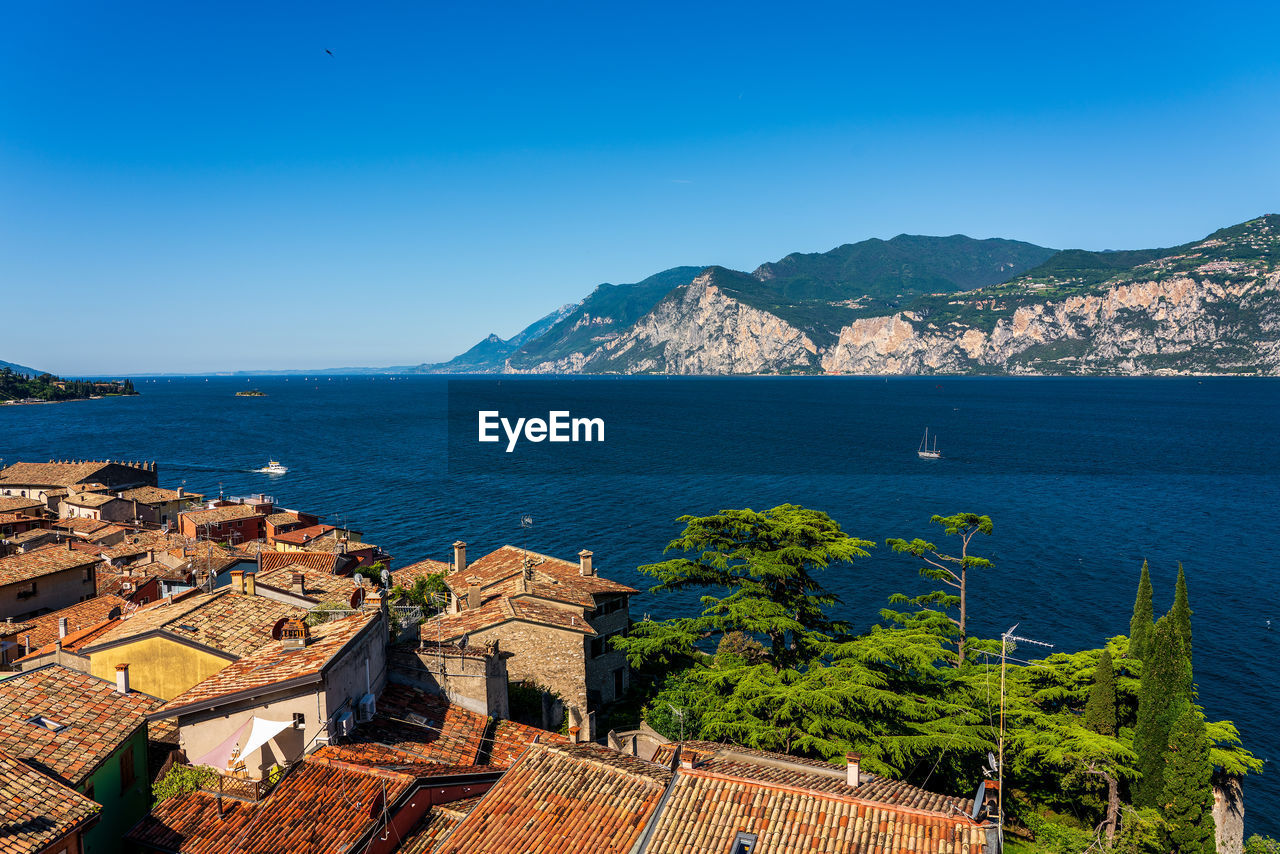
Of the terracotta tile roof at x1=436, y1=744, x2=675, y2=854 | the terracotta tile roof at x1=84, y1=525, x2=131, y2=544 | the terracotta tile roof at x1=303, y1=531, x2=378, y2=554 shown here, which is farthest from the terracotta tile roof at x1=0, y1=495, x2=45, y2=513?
the terracotta tile roof at x1=436, y1=744, x2=675, y2=854

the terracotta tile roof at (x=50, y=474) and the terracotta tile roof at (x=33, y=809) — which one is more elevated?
the terracotta tile roof at (x=33, y=809)

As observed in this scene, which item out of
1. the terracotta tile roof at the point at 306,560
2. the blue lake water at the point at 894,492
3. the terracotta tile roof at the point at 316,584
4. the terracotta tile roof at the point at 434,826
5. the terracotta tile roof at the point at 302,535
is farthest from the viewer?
the terracotta tile roof at the point at 302,535

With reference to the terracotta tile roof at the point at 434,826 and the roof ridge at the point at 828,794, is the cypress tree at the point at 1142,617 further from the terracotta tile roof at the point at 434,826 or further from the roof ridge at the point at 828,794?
the terracotta tile roof at the point at 434,826

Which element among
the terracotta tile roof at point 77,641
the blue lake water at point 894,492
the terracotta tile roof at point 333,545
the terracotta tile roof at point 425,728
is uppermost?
the terracotta tile roof at point 77,641

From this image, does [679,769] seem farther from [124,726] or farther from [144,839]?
[124,726]

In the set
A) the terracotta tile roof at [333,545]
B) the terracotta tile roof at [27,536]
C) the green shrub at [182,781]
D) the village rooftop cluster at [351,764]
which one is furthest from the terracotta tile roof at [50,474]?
the green shrub at [182,781]

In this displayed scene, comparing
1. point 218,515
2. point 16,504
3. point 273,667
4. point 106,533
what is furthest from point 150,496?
point 273,667

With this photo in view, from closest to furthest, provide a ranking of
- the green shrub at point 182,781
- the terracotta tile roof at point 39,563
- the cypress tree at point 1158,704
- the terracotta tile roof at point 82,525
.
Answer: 1. the green shrub at point 182,781
2. the cypress tree at point 1158,704
3. the terracotta tile roof at point 39,563
4. the terracotta tile roof at point 82,525

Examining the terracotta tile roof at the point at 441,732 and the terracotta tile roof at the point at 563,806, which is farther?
the terracotta tile roof at the point at 441,732
